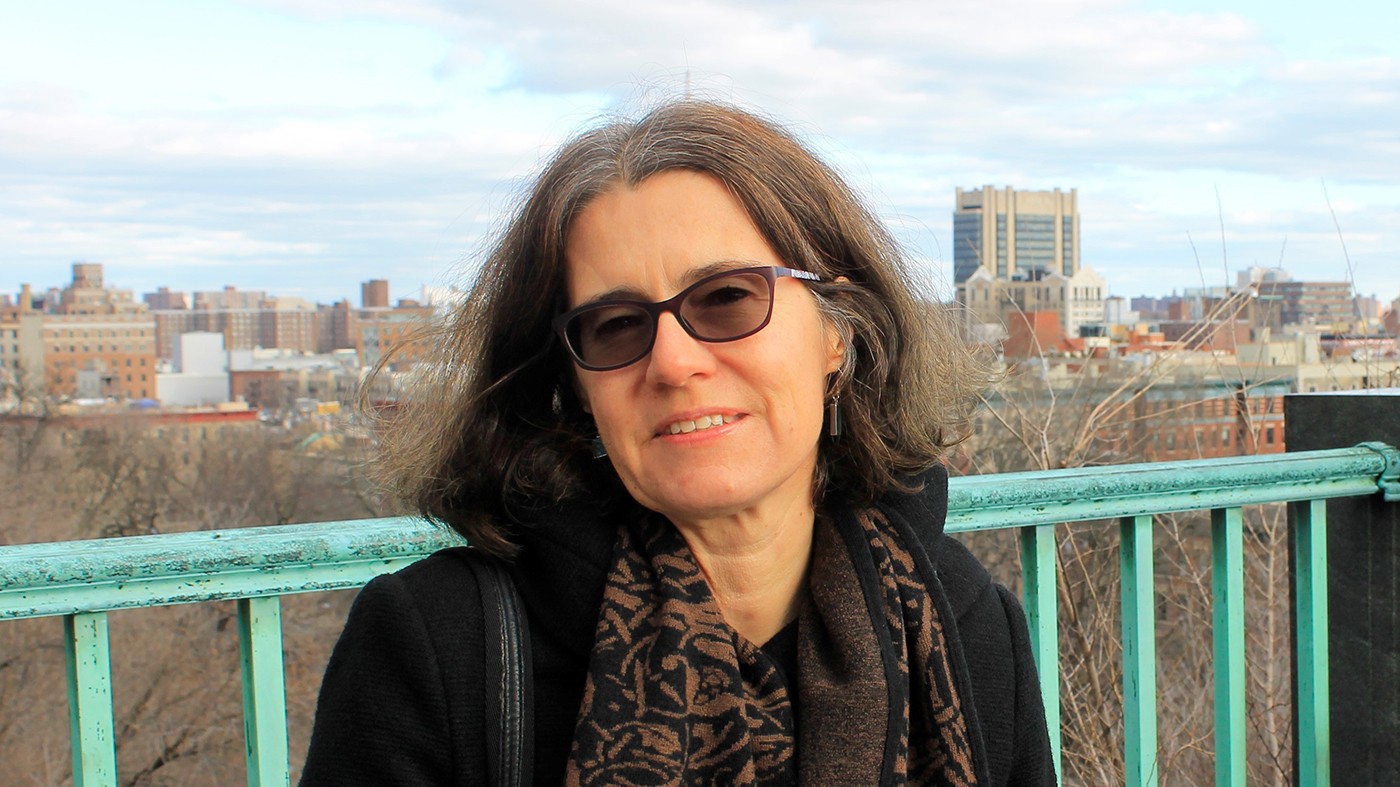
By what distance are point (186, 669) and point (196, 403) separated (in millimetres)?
44533

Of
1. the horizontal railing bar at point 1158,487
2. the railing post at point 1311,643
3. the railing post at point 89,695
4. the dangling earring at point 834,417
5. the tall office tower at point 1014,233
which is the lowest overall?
the railing post at point 1311,643

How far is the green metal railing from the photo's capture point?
66.2 inches

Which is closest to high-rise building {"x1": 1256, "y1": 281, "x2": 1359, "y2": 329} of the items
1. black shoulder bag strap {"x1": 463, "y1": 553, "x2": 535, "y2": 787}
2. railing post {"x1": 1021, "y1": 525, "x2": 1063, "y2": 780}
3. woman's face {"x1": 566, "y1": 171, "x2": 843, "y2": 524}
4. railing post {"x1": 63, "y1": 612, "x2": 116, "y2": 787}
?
railing post {"x1": 1021, "y1": 525, "x2": 1063, "y2": 780}

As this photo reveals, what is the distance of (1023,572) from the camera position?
238cm

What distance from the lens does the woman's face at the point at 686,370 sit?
5.28 ft

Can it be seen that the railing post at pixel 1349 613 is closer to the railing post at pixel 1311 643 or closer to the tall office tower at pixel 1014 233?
the railing post at pixel 1311 643

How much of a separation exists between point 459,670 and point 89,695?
54 cm

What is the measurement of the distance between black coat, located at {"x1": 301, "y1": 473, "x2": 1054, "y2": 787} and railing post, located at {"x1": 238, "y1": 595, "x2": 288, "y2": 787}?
0.26 metres

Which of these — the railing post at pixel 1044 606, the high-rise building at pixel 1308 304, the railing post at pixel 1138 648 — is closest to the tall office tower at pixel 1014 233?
the high-rise building at pixel 1308 304

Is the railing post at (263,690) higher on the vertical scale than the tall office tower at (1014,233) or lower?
lower

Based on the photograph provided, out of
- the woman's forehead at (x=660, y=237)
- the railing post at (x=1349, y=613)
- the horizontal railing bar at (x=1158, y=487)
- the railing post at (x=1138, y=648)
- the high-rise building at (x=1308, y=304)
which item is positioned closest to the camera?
the woman's forehead at (x=660, y=237)

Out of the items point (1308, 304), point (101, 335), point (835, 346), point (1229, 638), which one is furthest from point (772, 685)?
point (101, 335)

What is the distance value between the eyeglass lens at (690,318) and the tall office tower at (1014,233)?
150 inches

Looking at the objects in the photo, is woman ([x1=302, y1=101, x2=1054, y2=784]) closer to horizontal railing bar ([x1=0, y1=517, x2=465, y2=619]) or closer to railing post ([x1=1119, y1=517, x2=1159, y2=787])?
horizontal railing bar ([x1=0, y1=517, x2=465, y2=619])
